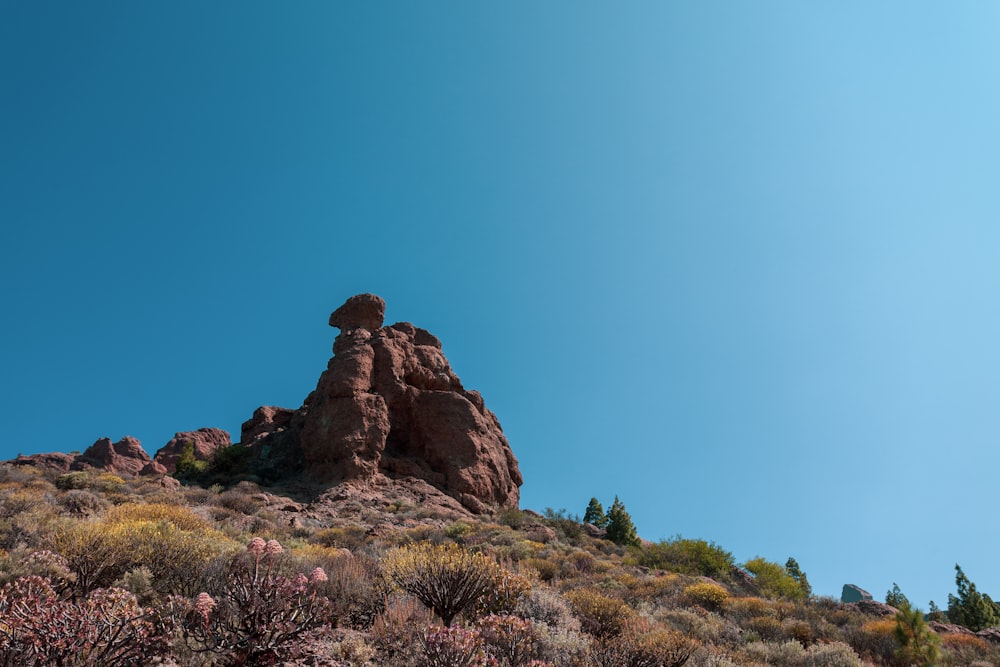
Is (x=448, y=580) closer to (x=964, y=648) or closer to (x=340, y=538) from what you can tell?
(x=340, y=538)

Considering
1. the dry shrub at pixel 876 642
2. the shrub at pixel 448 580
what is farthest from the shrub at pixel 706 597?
the shrub at pixel 448 580

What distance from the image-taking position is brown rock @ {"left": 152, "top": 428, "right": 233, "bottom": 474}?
48.6m

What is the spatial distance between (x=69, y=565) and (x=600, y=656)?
6512 millimetres

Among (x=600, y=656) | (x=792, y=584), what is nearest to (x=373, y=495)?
(x=792, y=584)

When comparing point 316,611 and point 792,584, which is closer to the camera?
point 316,611

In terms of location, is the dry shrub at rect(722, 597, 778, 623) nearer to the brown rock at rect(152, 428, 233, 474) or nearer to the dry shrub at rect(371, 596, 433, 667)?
the dry shrub at rect(371, 596, 433, 667)

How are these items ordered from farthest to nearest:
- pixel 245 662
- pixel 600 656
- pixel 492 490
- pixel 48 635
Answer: pixel 492 490 < pixel 600 656 < pixel 245 662 < pixel 48 635

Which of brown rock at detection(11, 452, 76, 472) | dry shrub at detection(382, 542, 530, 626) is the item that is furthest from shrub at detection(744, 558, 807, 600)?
brown rock at detection(11, 452, 76, 472)

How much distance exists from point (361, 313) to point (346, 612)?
3226 centimetres

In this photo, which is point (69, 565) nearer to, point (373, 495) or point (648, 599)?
point (648, 599)

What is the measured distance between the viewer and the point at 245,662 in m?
4.21

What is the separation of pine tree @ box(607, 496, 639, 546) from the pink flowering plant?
29900 mm

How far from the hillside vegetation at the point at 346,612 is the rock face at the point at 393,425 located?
13.3 meters

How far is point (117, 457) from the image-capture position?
49.5 metres
